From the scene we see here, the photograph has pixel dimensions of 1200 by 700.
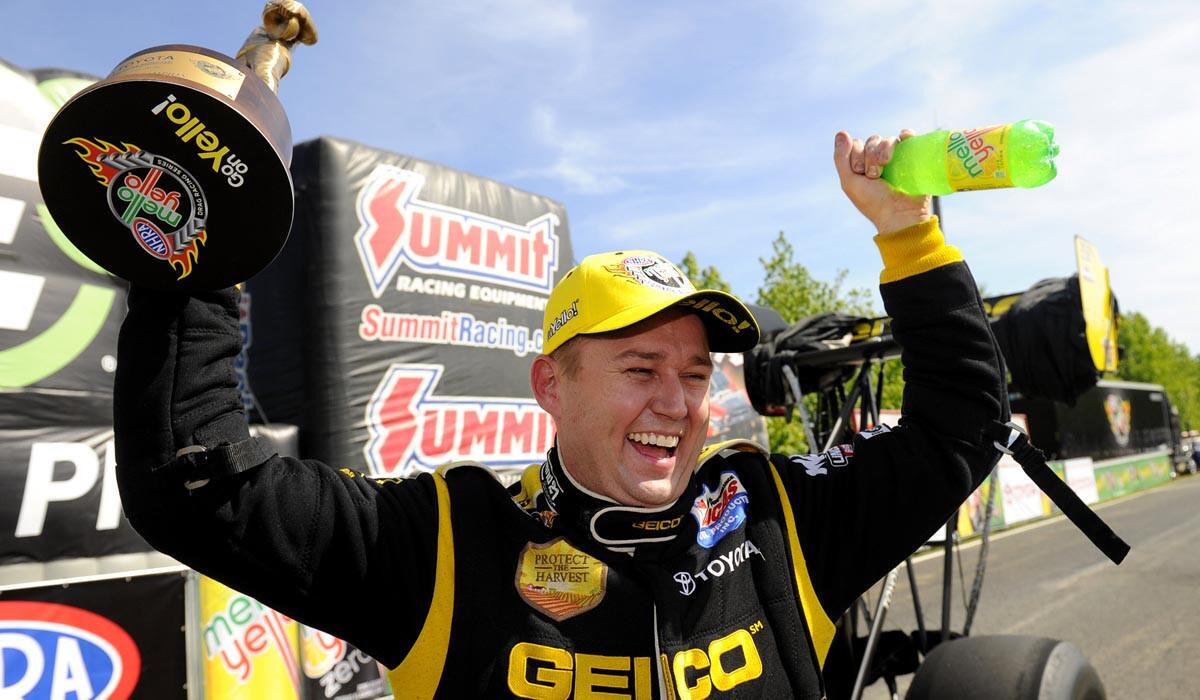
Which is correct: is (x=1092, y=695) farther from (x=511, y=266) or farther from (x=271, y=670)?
(x=511, y=266)

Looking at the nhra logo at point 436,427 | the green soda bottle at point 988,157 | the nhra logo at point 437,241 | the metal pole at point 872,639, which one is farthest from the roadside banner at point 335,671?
the green soda bottle at point 988,157

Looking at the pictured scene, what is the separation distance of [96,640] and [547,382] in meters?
3.28

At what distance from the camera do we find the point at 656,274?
6.32ft

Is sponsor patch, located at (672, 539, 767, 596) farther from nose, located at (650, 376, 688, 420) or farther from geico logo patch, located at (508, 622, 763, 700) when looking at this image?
nose, located at (650, 376, 688, 420)

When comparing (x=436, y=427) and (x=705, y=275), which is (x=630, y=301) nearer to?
(x=436, y=427)

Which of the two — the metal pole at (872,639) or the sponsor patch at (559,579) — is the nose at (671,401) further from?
the metal pole at (872,639)

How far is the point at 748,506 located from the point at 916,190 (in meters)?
0.81

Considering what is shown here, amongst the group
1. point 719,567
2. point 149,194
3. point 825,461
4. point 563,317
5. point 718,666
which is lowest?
point 718,666

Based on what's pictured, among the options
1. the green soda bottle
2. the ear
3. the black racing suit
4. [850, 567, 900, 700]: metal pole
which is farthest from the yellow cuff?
[850, 567, 900, 700]: metal pole

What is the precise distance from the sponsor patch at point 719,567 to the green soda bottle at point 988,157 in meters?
0.90

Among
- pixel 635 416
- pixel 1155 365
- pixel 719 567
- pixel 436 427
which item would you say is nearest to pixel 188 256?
pixel 635 416

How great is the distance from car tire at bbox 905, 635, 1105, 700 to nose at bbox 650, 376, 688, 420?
1.85m

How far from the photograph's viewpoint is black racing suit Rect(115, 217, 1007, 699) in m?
1.46

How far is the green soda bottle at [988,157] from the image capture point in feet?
5.79
